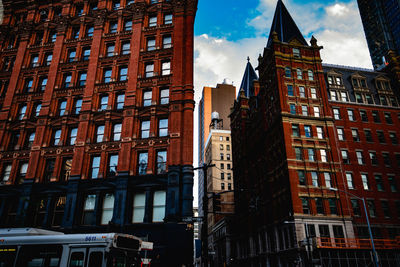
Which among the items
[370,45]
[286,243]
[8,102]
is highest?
[370,45]

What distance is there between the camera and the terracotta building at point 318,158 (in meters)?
40.1

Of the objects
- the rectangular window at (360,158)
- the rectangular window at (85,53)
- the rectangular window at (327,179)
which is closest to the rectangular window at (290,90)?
the rectangular window at (327,179)

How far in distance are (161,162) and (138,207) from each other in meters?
4.87

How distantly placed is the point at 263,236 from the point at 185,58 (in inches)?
1342

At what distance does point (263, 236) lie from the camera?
51688 mm

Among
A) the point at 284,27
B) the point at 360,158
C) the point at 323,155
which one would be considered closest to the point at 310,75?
the point at 284,27

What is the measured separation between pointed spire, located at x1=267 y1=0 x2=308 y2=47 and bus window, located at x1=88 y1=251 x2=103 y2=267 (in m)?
47.8

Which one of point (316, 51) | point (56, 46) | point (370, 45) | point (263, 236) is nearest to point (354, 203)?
point (263, 236)

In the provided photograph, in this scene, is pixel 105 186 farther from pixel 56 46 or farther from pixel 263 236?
pixel 263 236

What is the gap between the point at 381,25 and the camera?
141 meters

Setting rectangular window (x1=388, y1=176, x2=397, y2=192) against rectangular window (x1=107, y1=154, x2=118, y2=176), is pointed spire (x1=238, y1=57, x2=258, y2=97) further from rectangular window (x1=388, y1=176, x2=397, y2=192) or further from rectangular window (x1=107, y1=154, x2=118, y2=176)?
rectangular window (x1=107, y1=154, x2=118, y2=176)

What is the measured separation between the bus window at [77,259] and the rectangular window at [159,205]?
14.2m

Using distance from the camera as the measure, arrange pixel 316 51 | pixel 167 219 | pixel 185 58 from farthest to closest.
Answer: pixel 316 51 < pixel 185 58 < pixel 167 219

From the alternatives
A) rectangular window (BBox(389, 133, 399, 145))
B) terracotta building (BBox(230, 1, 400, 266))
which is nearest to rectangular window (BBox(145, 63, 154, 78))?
terracotta building (BBox(230, 1, 400, 266))
